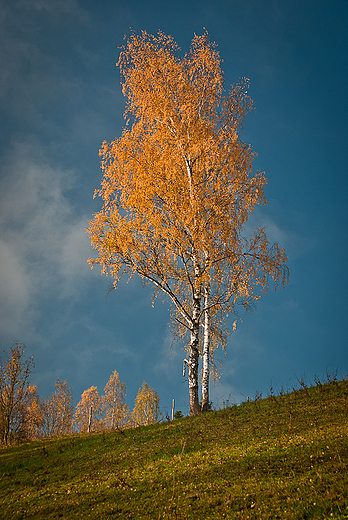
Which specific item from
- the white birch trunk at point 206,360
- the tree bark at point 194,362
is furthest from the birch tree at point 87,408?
the tree bark at point 194,362

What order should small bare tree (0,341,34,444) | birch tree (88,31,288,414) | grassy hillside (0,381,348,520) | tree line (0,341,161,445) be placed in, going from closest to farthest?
grassy hillside (0,381,348,520), birch tree (88,31,288,414), small bare tree (0,341,34,444), tree line (0,341,161,445)

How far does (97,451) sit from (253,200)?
34.4 ft

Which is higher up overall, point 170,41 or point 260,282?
point 170,41

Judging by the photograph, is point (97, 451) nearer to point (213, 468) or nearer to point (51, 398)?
point (213, 468)

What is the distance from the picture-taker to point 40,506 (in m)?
6.30

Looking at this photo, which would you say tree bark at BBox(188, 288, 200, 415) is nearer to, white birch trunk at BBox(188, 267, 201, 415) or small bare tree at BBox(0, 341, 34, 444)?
white birch trunk at BBox(188, 267, 201, 415)

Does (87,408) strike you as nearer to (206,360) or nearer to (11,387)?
(11,387)

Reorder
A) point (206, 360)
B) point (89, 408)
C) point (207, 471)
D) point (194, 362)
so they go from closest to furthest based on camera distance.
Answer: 1. point (207, 471)
2. point (194, 362)
3. point (206, 360)
4. point (89, 408)

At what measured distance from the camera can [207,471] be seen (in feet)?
20.5

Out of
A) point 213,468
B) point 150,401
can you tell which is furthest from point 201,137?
point 150,401

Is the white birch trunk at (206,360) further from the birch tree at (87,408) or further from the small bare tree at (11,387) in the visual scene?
the birch tree at (87,408)

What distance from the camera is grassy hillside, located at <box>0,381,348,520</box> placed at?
189 inches

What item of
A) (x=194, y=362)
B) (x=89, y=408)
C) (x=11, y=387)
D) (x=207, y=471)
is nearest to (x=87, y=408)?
(x=89, y=408)

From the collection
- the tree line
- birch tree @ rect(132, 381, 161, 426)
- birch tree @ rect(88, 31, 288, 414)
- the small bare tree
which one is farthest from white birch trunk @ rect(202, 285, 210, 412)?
birch tree @ rect(132, 381, 161, 426)
